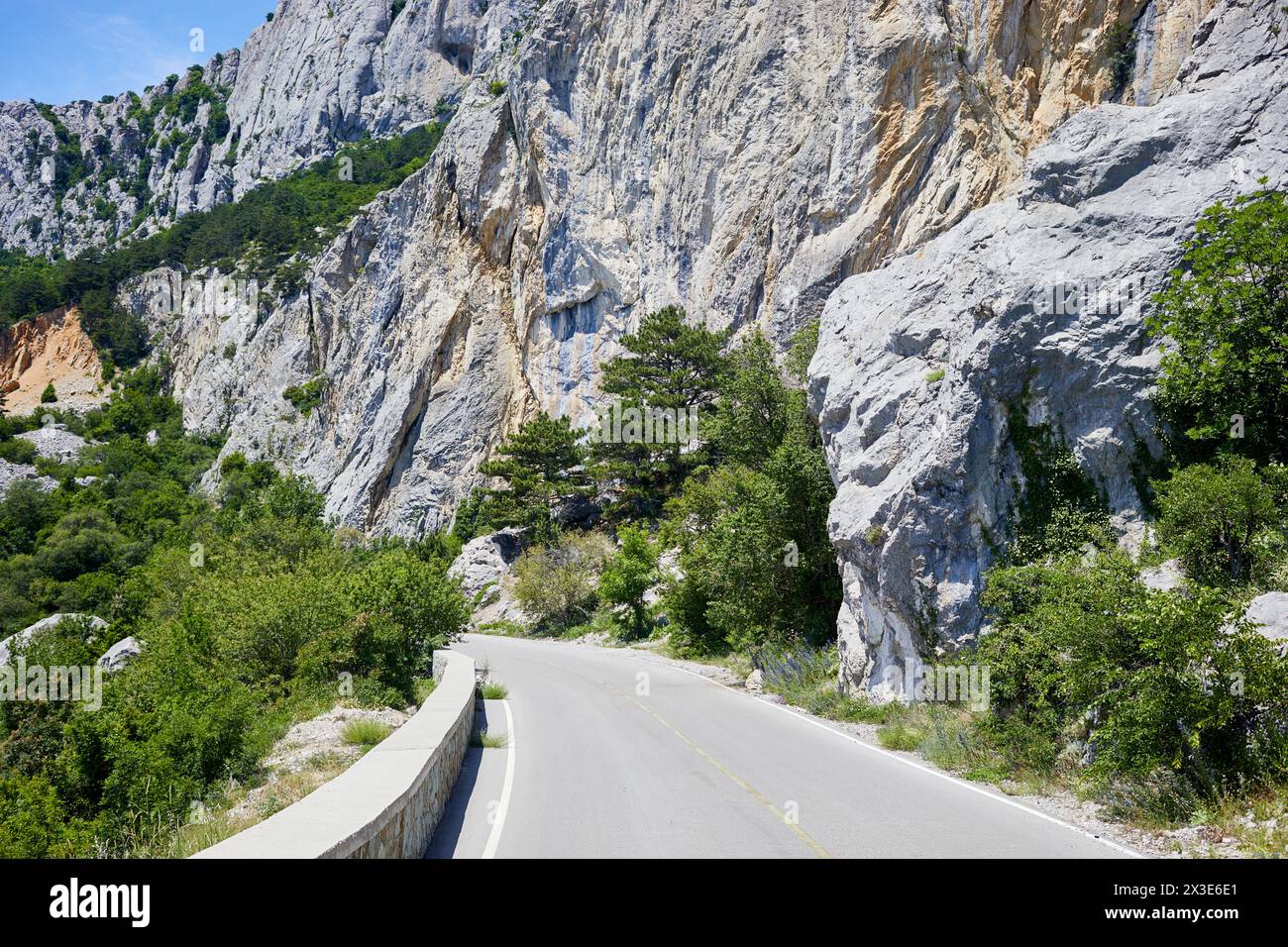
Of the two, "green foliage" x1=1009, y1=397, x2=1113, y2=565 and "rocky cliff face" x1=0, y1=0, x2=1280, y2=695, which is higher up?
"rocky cliff face" x1=0, y1=0, x2=1280, y2=695

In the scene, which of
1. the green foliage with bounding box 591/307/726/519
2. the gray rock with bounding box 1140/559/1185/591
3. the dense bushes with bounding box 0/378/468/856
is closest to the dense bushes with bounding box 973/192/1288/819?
the gray rock with bounding box 1140/559/1185/591

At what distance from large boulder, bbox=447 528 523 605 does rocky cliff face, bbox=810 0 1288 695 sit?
3565 centimetres

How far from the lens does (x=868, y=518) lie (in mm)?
16359

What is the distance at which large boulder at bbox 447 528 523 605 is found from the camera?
5003 centimetres

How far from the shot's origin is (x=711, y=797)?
950cm

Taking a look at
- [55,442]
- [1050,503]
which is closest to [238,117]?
[55,442]

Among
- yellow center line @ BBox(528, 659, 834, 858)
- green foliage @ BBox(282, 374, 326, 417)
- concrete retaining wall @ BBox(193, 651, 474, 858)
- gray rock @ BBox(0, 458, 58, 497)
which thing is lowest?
yellow center line @ BBox(528, 659, 834, 858)

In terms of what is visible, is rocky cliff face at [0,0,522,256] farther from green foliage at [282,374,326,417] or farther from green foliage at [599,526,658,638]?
green foliage at [599,526,658,638]

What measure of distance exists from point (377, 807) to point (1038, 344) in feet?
43.5

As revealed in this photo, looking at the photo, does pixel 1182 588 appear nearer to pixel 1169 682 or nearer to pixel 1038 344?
pixel 1169 682

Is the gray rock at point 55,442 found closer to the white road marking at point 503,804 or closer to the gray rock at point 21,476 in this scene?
the gray rock at point 21,476

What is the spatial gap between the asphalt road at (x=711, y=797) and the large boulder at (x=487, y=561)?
33581 mm

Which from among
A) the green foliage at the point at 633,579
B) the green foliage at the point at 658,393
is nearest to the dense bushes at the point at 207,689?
the green foliage at the point at 633,579

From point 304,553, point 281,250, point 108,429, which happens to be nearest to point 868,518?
point 304,553
